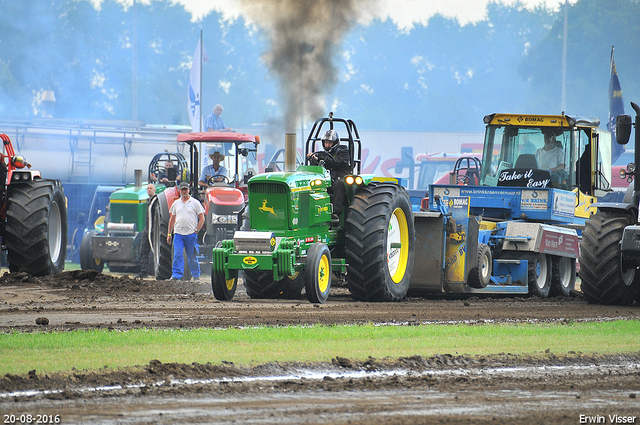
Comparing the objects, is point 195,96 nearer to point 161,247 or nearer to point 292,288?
point 161,247

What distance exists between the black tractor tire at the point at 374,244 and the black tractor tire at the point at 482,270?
1.03 meters

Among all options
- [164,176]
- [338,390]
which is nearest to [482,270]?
[338,390]

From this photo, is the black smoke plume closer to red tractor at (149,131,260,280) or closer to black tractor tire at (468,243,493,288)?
red tractor at (149,131,260,280)

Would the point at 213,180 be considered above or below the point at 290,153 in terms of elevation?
below

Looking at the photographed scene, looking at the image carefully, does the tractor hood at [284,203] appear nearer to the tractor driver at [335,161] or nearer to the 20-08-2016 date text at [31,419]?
the tractor driver at [335,161]

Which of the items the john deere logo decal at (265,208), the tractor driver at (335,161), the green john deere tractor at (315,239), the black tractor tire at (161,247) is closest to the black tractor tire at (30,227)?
the green john deere tractor at (315,239)

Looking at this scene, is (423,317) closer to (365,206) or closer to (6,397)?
(365,206)

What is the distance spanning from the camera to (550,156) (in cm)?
1579

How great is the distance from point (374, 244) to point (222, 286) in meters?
2.01

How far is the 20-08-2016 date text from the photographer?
5176 mm

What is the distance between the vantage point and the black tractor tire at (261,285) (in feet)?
41.8

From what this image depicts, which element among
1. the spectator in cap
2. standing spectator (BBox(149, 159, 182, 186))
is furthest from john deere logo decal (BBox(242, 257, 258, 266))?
standing spectator (BBox(149, 159, 182, 186))

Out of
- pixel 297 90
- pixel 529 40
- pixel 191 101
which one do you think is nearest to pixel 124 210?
pixel 297 90

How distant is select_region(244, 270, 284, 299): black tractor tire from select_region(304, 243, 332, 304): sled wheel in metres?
1.10
